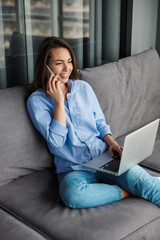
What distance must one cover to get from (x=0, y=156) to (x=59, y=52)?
608mm

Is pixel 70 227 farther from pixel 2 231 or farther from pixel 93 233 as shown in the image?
pixel 2 231

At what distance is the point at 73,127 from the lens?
1.84 meters

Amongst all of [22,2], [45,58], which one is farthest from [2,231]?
[22,2]

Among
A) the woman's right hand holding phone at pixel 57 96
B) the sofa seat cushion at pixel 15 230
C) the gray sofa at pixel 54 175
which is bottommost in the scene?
the sofa seat cushion at pixel 15 230

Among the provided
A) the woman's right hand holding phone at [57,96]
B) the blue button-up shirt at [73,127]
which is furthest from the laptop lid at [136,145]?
the woman's right hand holding phone at [57,96]

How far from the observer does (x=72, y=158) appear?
1.79 metres

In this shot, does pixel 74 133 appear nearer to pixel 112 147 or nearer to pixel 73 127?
pixel 73 127

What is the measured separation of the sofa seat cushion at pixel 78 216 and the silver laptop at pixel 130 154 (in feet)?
0.53

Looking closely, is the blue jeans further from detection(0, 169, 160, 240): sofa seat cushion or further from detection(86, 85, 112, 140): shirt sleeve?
detection(86, 85, 112, 140): shirt sleeve

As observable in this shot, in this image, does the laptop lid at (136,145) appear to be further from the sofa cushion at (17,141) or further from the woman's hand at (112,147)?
the sofa cushion at (17,141)

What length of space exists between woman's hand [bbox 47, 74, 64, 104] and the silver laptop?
0.34 metres

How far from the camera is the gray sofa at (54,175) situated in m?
1.42

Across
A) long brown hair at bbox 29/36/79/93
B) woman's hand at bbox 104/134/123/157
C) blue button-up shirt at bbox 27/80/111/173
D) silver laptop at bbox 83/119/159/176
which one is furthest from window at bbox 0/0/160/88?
silver laptop at bbox 83/119/159/176

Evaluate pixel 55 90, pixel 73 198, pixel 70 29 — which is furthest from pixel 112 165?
pixel 70 29
